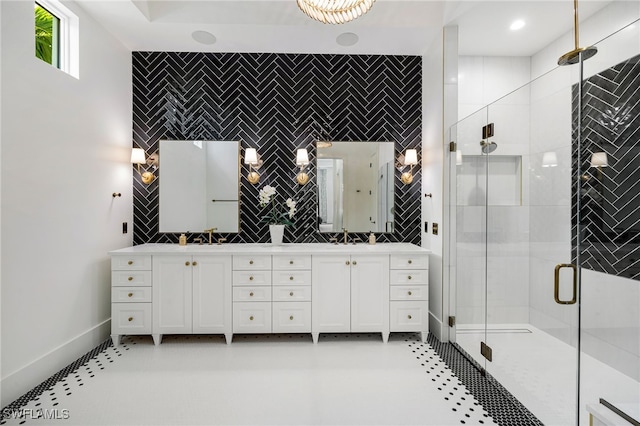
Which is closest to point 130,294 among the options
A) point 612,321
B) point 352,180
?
point 352,180

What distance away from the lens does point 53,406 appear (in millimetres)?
2121

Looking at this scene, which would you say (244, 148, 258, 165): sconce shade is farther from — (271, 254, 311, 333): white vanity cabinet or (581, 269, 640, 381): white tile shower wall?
(581, 269, 640, 381): white tile shower wall

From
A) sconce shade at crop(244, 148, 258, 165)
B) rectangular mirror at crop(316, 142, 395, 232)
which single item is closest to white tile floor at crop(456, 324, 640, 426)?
rectangular mirror at crop(316, 142, 395, 232)

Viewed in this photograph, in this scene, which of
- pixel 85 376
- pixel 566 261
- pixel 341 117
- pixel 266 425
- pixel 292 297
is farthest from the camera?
pixel 341 117

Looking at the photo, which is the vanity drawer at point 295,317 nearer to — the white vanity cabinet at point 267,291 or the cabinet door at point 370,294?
the white vanity cabinet at point 267,291

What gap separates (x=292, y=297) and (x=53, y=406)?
1.80 meters

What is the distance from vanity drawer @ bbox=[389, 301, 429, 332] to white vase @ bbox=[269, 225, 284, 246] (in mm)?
1305

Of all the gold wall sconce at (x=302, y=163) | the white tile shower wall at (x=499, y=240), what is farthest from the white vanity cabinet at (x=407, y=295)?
the gold wall sconce at (x=302, y=163)

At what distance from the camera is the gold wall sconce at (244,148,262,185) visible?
355cm

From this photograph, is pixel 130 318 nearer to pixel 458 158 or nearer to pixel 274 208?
pixel 274 208

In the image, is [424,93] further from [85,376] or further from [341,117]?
[85,376]

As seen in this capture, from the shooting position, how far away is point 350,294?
310 centimetres

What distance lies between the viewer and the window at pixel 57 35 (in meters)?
2.54

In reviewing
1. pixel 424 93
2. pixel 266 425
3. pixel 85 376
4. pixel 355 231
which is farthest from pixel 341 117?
pixel 85 376
